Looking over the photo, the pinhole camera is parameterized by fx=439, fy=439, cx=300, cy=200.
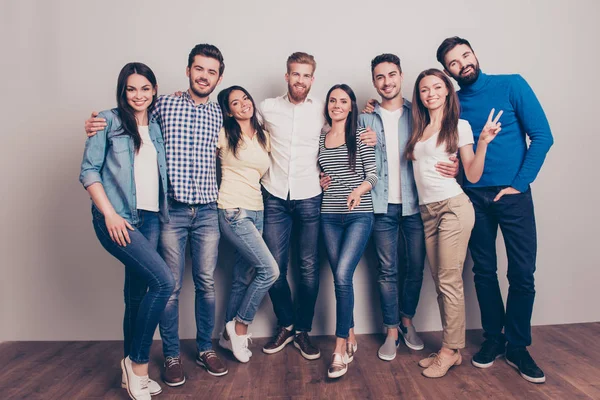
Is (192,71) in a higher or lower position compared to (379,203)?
higher

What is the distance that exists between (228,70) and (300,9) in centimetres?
63

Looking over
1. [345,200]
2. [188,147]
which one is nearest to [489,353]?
[345,200]

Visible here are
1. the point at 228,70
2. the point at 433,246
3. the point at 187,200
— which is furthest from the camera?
the point at 228,70

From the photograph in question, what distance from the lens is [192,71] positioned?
2334 millimetres

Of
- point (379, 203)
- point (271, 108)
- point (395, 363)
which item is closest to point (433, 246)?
point (379, 203)

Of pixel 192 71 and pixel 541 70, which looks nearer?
pixel 192 71

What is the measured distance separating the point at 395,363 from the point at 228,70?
208cm

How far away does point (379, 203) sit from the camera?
8.26 ft

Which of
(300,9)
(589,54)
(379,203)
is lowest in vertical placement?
(379,203)

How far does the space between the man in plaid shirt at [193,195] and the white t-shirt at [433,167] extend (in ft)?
3.67

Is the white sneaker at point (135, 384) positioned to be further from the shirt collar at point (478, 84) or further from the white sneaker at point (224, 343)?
the shirt collar at point (478, 84)

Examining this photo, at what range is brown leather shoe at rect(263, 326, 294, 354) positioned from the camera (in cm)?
267

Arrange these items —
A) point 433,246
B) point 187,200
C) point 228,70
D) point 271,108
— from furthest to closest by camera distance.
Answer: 1. point 228,70
2. point 271,108
3. point 433,246
4. point 187,200

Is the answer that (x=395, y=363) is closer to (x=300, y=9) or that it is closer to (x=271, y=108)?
(x=271, y=108)
